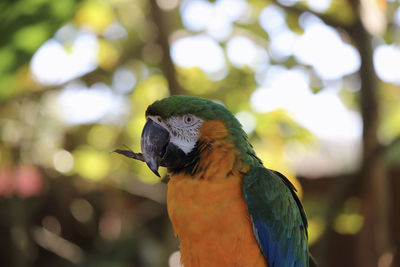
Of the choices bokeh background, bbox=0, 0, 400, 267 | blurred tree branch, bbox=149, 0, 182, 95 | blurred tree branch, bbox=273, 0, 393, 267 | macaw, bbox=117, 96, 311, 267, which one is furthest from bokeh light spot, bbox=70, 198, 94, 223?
Result: macaw, bbox=117, 96, 311, 267

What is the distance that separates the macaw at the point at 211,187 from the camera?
953 mm

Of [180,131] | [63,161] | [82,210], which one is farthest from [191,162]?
[82,210]

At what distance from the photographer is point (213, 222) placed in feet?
3.09

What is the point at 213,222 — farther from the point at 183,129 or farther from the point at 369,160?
the point at 369,160

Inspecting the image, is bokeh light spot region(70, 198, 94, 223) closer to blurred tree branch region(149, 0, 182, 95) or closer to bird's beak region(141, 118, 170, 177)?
blurred tree branch region(149, 0, 182, 95)

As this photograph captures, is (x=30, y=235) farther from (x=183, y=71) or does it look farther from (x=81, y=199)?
(x=183, y=71)

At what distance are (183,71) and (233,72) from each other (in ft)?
0.88

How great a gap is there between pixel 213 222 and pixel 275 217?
19cm

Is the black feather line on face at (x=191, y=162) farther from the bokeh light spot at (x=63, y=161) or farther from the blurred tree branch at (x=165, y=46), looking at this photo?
the bokeh light spot at (x=63, y=161)

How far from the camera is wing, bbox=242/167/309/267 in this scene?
99 cm

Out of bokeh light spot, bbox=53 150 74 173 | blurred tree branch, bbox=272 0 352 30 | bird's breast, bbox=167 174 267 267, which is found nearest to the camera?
bird's breast, bbox=167 174 267 267

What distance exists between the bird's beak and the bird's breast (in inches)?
3.2

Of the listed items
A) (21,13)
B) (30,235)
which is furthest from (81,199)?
(21,13)

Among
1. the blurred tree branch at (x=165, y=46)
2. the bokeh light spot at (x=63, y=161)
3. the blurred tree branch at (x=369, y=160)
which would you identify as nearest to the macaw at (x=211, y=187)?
the blurred tree branch at (x=165, y=46)
